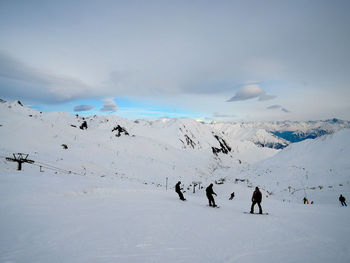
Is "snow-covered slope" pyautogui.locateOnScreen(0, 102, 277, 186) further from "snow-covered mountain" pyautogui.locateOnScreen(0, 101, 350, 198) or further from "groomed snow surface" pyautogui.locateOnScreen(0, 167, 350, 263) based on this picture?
"groomed snow surface" pyautogui.locateOnScreen(0, 167, 350, 263)

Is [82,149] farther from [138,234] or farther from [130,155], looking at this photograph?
[138,234]

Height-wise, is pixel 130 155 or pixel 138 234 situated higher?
pixel 130 155

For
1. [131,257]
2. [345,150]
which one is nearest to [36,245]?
[131,257]

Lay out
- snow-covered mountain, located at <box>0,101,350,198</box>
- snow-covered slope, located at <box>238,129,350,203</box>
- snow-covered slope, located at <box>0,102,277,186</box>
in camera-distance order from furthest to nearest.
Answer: snow-covered mountain, located at <box>0,101,350,198</box> < snow-covered slope, located at <box>0,102,277,186</box> < snow-covered slope, located at <box>238,129,350,203</box>

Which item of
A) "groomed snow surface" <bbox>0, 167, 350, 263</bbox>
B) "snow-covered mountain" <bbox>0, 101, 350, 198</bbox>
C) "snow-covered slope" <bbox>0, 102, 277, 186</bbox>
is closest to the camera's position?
"groomed snow surface" <bbox>0, 167, 350, 263</bbox>

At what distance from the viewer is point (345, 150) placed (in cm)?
3675

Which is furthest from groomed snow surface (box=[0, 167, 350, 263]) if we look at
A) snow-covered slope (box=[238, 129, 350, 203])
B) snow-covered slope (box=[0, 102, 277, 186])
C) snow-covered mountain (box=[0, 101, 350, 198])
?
snow-covered slope (box=[238, 129, 350, 203])

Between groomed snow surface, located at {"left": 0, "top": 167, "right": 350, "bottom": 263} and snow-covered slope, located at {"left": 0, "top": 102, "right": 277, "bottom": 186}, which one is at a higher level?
Result: snow-covered slope, located at {"left": 0, "top": 102, "right": 277, "bottom": 186}

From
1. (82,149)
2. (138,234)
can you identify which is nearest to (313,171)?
(138,234)

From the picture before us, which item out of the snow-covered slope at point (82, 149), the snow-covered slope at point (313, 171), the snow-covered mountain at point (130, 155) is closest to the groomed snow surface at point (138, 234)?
the snow-covered mountain at point (130, 155)

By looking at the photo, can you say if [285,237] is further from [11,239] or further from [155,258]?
[11,239]

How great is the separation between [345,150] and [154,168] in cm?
3896

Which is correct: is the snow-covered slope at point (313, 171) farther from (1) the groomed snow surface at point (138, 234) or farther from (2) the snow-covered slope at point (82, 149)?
(1) the groomed snow surface at point (138, 234)

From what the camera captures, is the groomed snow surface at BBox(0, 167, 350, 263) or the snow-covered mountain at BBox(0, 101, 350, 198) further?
the snow-covered mountain at BBox(0, 101, 350, 198)
